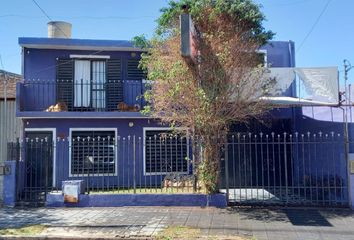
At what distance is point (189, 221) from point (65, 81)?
29.9 feet

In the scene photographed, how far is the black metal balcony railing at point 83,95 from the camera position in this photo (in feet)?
53.2

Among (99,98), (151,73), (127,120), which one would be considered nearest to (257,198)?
(151,73)

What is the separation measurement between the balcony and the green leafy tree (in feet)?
14.6

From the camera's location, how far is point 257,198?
1241cm

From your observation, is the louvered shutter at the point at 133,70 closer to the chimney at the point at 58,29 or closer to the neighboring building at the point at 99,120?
the neighboring building at the point at 99,120

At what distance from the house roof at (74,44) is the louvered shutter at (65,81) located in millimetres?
659

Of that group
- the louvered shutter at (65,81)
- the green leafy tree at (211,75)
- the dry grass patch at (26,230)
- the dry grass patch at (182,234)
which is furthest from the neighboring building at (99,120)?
the dry grass patch at (182,234)

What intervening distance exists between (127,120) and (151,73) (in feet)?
16.8

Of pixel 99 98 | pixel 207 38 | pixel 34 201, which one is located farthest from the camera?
pixel 99 98

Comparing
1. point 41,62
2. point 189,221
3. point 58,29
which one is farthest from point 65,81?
point 189,221

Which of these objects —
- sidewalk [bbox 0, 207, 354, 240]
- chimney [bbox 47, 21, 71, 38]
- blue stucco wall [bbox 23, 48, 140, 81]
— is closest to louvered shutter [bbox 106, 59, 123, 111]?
blue stucco wall [bbox 23, 48, 140, 81]

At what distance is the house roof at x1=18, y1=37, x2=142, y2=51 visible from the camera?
1614cm

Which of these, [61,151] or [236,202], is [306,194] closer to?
[236,202]

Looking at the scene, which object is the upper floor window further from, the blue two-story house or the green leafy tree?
the green leafy tree
